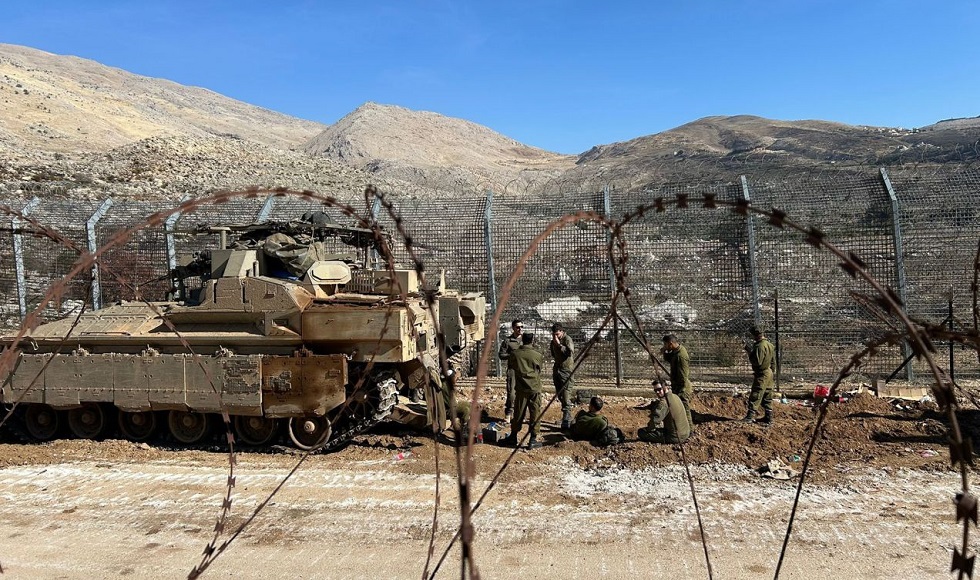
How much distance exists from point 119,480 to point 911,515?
730 cm

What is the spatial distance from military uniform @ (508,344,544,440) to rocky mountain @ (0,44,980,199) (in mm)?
4298

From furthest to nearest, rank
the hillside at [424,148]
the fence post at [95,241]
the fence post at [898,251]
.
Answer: the hillside at [424,148], the fence post at [95,241], the fence post at [898,251]

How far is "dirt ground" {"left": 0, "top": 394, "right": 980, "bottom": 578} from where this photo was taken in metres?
4.86

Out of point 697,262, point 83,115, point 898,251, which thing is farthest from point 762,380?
point 83,115

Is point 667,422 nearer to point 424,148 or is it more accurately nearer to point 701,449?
point 701,449

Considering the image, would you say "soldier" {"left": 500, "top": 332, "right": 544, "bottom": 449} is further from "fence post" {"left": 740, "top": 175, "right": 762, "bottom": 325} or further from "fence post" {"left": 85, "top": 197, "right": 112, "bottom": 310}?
"fence post" {"left": 85, "top": 197, "right": 112, "bottom": 310}

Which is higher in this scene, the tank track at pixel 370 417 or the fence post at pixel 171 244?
the fence post at pixel 171 244

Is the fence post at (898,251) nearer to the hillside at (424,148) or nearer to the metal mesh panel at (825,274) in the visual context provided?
the metal mesh panel at (825,274)

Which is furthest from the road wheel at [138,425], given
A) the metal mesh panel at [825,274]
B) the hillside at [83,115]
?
the hillside at [83,115]

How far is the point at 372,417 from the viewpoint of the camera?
7.89 m

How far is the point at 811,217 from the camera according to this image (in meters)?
11.0

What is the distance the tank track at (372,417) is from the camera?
7820mm

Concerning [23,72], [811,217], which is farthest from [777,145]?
[23,72]

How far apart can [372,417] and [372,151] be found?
209 ft
